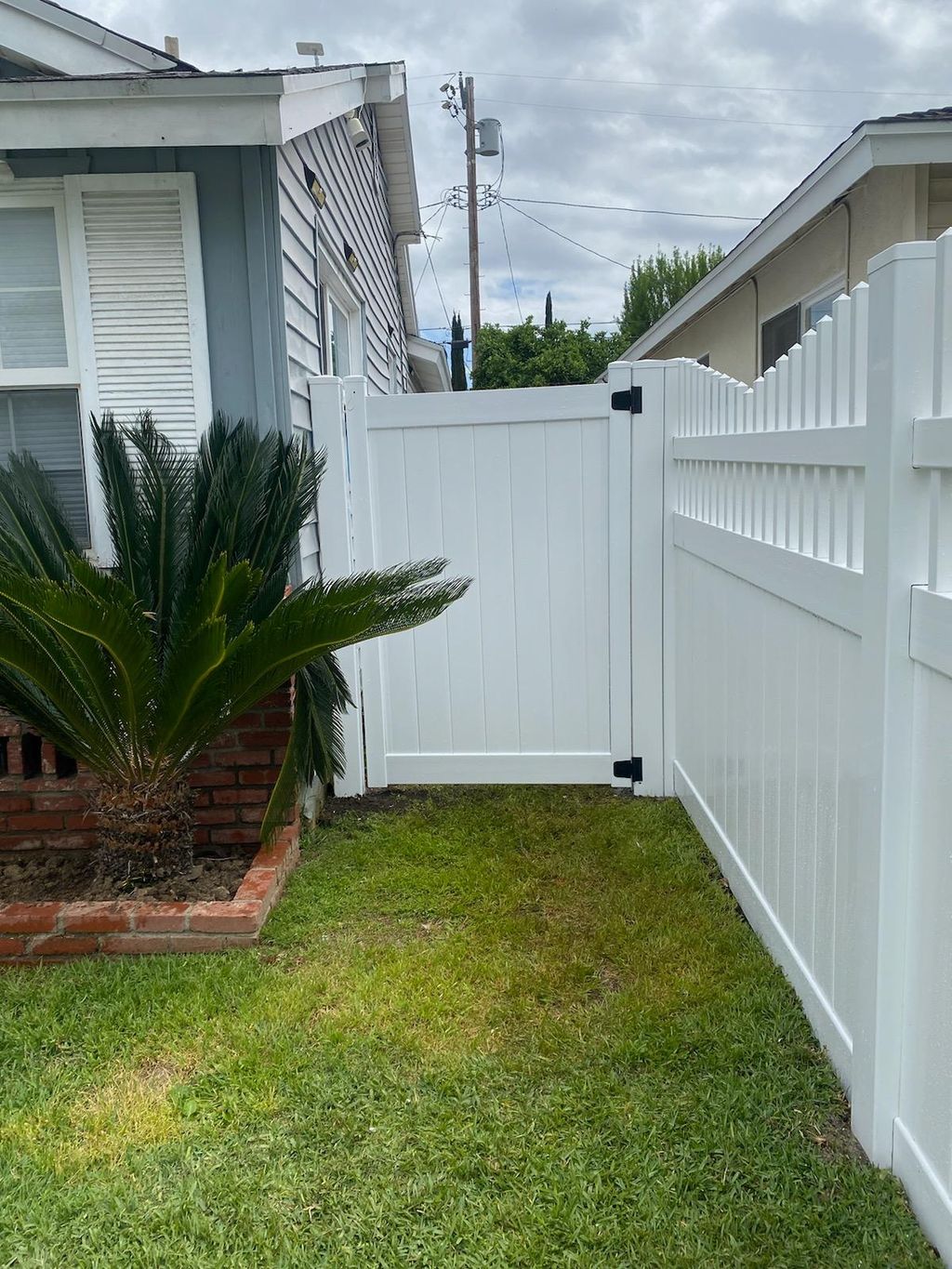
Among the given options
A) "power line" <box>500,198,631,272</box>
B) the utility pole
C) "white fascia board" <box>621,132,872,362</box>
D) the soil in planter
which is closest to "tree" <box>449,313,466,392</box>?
the utility pole

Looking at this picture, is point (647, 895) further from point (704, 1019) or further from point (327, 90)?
point (327, 90)

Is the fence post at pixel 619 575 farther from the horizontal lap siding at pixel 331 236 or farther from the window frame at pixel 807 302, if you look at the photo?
the window frame at pixel 807 302

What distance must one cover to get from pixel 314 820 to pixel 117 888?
974mm

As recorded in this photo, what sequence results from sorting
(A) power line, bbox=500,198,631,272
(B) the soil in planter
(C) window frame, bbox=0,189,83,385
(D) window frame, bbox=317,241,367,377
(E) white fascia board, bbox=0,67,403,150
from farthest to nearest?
(A) power line, bbox=500,198,631,272 < (D) window frame, bbox=317,241,367,377 < (C) window frame, bbox=0,189,83,385 < (E) white fascia board, bbox=0,67,403,150 < (B) the soil in planter

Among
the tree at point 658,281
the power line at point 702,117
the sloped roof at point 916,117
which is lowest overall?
the sloped roof at point 916,117

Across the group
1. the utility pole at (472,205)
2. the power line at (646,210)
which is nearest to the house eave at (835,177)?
the utility pole at (472,205)

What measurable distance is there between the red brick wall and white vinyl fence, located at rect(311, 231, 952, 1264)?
0.57 metres

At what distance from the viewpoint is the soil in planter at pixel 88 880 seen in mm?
3340

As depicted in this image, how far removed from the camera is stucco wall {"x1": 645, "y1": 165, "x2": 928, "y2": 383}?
5.61 m

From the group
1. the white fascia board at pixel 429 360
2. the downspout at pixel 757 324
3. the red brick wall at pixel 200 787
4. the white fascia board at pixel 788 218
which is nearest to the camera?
the red brick wall at pixel 200 787

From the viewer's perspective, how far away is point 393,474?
168 inches

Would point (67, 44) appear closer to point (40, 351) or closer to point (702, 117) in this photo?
point (40, 351)

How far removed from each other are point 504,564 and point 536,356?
24.9m

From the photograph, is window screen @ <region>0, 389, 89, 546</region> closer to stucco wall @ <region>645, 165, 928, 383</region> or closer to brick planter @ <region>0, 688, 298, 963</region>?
brick planter @ <region>0, 688, 298, 963</region>
